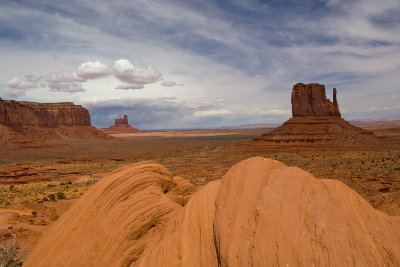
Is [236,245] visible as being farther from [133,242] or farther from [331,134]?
[331,134]

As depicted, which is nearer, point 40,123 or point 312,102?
point 312,102

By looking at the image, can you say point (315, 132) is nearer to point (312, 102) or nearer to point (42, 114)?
point (312, 102)

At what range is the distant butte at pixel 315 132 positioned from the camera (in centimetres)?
5728

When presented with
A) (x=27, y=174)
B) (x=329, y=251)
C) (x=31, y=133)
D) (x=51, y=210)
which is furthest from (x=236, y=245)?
(x=31, y=133)

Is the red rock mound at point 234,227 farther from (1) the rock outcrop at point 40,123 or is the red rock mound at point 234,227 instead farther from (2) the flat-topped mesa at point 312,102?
(1) the rock outcrop at point 40,123

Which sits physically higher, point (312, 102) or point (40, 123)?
point (312, 102)

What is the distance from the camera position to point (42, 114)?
4390 inches

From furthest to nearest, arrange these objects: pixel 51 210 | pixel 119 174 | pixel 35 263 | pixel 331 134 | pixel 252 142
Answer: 1. pixel 252 142
2. pixel 331 134
3. pixel 51 210
4. pixel 119 174
5. pixel 35 263

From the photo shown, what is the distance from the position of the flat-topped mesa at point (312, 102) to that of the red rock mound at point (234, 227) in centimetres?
→ 7379

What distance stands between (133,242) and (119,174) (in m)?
1.64

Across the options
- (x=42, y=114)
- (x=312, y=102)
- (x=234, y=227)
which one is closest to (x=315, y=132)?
(x=312, y=102)

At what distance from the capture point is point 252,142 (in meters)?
65.3

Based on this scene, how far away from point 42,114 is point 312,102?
104 metres

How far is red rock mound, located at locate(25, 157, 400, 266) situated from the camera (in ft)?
14.3
